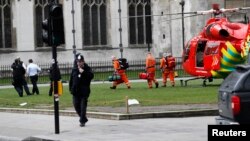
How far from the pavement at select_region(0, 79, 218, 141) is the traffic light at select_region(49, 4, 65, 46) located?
2.29 metres

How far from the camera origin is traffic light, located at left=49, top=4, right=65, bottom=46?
20109mm

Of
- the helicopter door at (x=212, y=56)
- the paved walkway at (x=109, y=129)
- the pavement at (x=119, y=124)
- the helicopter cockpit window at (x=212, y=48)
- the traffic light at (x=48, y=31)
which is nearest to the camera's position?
the paved walkway at (x=109, y=129)

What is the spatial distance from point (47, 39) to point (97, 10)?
145ft

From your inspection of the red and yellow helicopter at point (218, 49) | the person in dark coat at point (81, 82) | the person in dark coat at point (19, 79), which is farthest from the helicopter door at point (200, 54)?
the person in dark coat at point (81, 82)

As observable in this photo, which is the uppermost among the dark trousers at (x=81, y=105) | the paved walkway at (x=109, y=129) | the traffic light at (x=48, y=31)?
the traffic light at (x=48, y=31)

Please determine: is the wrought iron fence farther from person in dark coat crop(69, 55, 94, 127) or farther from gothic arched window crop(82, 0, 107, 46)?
person in dark coat crop(69, 55, 94, 127)

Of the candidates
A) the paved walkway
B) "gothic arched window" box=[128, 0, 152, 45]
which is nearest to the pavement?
the paved walkway

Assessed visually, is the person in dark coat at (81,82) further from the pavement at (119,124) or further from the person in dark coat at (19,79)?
the person in dark coat at (19,79)

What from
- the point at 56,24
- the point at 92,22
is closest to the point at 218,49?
the point at 56,24

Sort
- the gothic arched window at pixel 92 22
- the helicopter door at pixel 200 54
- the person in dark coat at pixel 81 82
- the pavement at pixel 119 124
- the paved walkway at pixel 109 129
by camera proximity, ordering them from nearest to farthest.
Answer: the paved walkway at pixel 109 129
the pavement at pixel 119 124
the person in dark coat at pixel 81 82
the helicopter door at pixel 200 54
the gothic arched window at pixel 92 22

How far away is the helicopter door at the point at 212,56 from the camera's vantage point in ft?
119

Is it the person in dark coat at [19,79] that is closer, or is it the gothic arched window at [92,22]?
the person in dark coat at [19,79]

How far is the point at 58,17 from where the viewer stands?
20219 mm

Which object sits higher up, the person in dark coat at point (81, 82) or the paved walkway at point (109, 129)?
the person in dark coat at point (81, 82)
